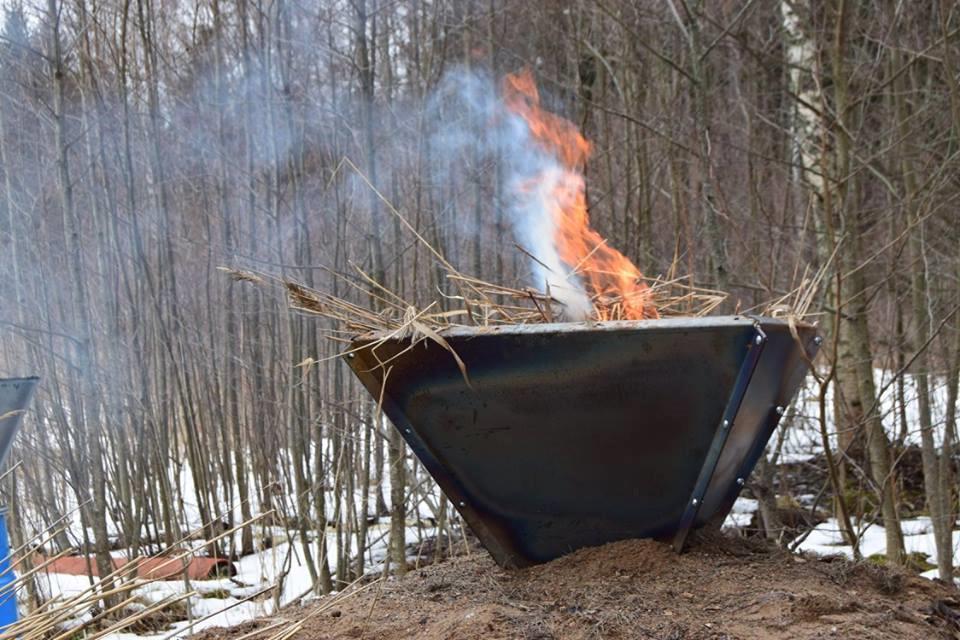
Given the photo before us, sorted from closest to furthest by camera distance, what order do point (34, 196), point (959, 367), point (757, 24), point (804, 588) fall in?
point (804, 588) → point (959, 367) → point (34, 196) → point (757, 24)

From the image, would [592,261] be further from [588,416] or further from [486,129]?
[486,129]

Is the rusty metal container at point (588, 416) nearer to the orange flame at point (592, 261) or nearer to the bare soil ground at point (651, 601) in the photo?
the bare soil ground at point (651, 601)

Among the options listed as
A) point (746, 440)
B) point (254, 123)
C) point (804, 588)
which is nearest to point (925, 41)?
point (254, 123)

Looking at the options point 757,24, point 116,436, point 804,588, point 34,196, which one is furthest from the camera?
point 757,24

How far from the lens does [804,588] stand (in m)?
3.18

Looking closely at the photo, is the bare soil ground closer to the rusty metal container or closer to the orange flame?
the rusty metal container

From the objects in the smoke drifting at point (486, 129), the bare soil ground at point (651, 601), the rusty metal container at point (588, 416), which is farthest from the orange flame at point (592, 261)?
the smoke drifting at point (486, 129)

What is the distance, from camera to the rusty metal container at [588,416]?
3367mm

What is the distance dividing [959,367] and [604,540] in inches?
117

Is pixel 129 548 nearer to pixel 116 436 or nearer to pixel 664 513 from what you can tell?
pixel 116 436

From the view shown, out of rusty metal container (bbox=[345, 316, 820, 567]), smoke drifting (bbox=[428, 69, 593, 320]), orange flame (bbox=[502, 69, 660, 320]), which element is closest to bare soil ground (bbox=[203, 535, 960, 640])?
rusty metal container (bbox=[345, 316, 820, 567])

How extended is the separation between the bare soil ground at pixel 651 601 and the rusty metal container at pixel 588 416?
0.16 m

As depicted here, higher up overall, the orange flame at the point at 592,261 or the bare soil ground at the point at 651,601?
the orange flame at the point at 592,261

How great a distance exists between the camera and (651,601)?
3154 millimetres
